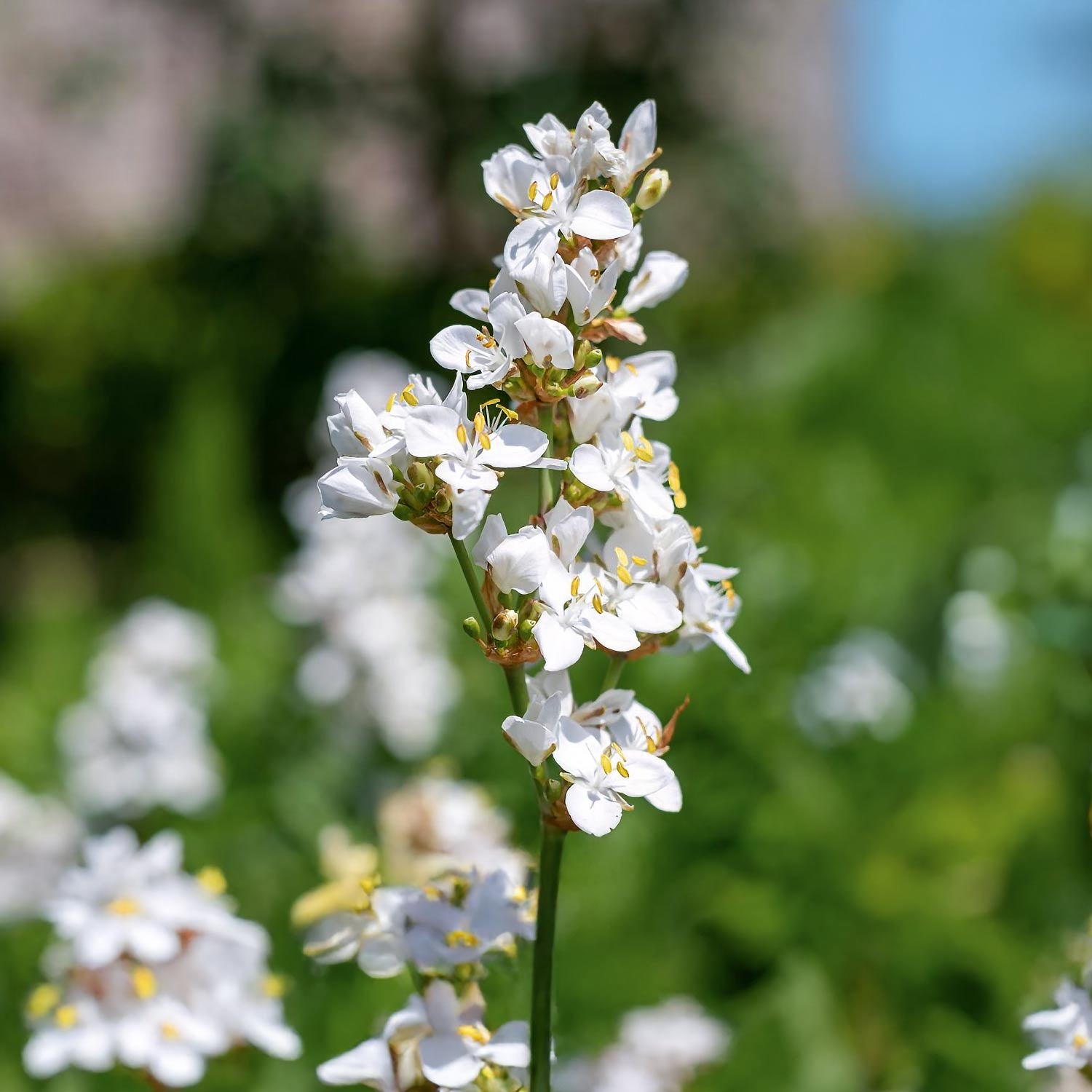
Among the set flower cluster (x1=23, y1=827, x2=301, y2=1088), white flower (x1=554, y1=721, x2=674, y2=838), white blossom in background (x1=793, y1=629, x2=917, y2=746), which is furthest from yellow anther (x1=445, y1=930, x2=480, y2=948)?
white blossom in background (x1=793, y1=629, x2=917, y2=746)

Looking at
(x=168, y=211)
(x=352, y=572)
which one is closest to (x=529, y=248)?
(x=352, y=572)

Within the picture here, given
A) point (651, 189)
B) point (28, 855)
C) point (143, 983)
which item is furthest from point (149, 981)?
point (28, 855)

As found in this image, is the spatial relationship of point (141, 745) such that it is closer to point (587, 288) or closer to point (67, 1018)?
point (67, 1018)

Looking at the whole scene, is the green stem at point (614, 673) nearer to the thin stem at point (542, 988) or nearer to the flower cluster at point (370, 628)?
the thin stem at point (542, 988)

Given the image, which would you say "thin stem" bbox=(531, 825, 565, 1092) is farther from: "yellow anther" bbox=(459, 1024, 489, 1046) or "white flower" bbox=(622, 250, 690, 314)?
"white flower" bbox=(622, 250, 690, 314)

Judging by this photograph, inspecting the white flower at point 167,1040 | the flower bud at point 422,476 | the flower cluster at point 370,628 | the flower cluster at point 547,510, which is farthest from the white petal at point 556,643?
the flower cluster at point 370,628

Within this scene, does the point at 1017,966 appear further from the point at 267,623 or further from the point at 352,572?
the point at 267,623

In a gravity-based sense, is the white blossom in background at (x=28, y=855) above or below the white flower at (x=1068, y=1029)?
above

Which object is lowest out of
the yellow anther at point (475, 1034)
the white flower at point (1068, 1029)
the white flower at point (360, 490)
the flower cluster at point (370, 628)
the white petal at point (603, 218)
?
the white flower at point (1068, 1029)
